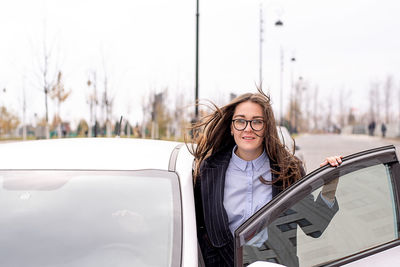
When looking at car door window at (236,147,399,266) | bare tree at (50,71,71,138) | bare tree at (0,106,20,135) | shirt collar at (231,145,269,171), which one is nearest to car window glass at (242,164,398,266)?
car door window at (236,147,399,266)

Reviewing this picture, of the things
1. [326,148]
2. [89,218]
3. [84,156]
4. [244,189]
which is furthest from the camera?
[326,148]

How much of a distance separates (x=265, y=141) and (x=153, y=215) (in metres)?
0.96

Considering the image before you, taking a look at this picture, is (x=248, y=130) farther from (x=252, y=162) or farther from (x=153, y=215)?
(x=153, y=215)

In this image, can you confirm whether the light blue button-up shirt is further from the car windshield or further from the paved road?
the paved road

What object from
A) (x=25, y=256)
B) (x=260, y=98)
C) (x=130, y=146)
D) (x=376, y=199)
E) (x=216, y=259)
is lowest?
(x=216, y=259)

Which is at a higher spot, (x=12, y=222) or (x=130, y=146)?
(x=130, y=146)

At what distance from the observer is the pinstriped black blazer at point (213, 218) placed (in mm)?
2121

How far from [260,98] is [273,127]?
19 centimetres

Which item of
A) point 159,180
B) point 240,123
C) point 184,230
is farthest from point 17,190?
point 240,123

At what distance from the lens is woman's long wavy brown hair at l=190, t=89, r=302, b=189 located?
7.59 feet

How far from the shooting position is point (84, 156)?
198 centimetres

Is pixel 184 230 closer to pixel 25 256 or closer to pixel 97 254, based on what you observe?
pixel 97 254

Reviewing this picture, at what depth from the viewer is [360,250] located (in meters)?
1.69

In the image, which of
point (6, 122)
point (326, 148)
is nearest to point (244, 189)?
point (326, 148)
